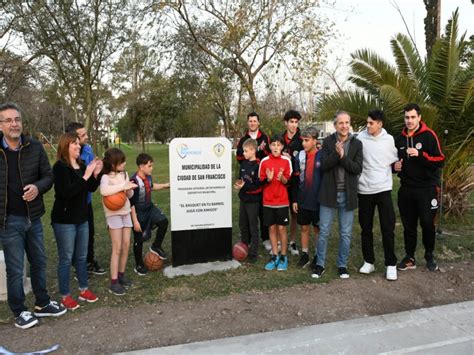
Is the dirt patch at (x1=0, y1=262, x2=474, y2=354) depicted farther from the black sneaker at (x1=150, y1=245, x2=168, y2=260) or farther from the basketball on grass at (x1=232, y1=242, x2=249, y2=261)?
the basketball on grass at (x1=232, y1=242, x2=249, y2=261)

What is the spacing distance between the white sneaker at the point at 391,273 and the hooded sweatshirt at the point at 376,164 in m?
0.97

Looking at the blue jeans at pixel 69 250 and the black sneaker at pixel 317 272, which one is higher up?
the blue jeans at pixel 69 250

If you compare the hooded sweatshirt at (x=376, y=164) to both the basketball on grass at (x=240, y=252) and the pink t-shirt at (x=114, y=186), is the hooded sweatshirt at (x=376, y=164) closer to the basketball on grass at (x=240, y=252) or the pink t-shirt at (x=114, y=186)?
the basketball on grass at (x=240, y=252)

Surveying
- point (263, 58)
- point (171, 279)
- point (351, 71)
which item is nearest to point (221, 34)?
point (263, 58)

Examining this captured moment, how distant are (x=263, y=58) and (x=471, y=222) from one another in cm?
760

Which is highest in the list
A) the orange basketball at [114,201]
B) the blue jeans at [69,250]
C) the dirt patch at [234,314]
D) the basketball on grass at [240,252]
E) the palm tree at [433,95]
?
the palm tree at [433,95]

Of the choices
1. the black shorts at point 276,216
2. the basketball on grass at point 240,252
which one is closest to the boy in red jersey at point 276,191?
the black shorts at point 276,216

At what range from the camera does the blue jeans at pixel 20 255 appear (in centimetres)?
373

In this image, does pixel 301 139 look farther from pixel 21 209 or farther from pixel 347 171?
pixel 21 209

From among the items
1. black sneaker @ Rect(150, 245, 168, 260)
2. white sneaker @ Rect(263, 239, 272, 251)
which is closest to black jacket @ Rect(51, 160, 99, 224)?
black sneaker @ Rect(150, 245, 168, 260)

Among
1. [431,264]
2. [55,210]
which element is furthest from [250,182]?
[431,264]

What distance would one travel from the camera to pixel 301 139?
223 inches

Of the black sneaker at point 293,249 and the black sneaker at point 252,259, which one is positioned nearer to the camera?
the black sneaker at point 252,259

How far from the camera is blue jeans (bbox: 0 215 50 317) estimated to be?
3732 millimetres
